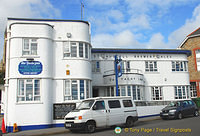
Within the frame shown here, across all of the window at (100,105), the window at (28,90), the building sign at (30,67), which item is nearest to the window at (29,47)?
the building sign at (30,67)

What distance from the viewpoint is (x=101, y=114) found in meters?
12.3

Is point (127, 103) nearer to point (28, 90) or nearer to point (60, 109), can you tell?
point (60, 109)

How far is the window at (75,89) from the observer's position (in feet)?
52.6

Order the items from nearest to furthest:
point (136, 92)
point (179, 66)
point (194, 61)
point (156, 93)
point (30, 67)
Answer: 1. point (30, 67)
2. point (136, 92)
3. point (156, 93)
4. point (179, 66)
5. point (194, 61)

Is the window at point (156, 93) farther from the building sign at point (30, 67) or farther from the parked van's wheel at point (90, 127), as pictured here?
the building sign at point (30, 67)

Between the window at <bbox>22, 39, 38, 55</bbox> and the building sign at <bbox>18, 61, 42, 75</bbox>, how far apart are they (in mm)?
829

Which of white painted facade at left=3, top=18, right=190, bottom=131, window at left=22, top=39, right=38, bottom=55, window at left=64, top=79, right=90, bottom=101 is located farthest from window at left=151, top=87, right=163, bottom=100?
window at left=22, top=39, right=38, bottom=55

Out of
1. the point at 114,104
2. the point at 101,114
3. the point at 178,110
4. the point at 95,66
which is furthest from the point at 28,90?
the point at 178,110

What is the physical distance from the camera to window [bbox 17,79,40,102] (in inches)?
585

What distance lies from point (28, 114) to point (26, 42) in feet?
17.3

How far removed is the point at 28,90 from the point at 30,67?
1.67m

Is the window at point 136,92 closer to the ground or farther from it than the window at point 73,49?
closer to the ground

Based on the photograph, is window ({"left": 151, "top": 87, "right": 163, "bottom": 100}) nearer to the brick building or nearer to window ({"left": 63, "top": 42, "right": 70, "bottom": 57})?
the brick building

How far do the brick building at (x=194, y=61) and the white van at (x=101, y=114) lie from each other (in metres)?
20.6
